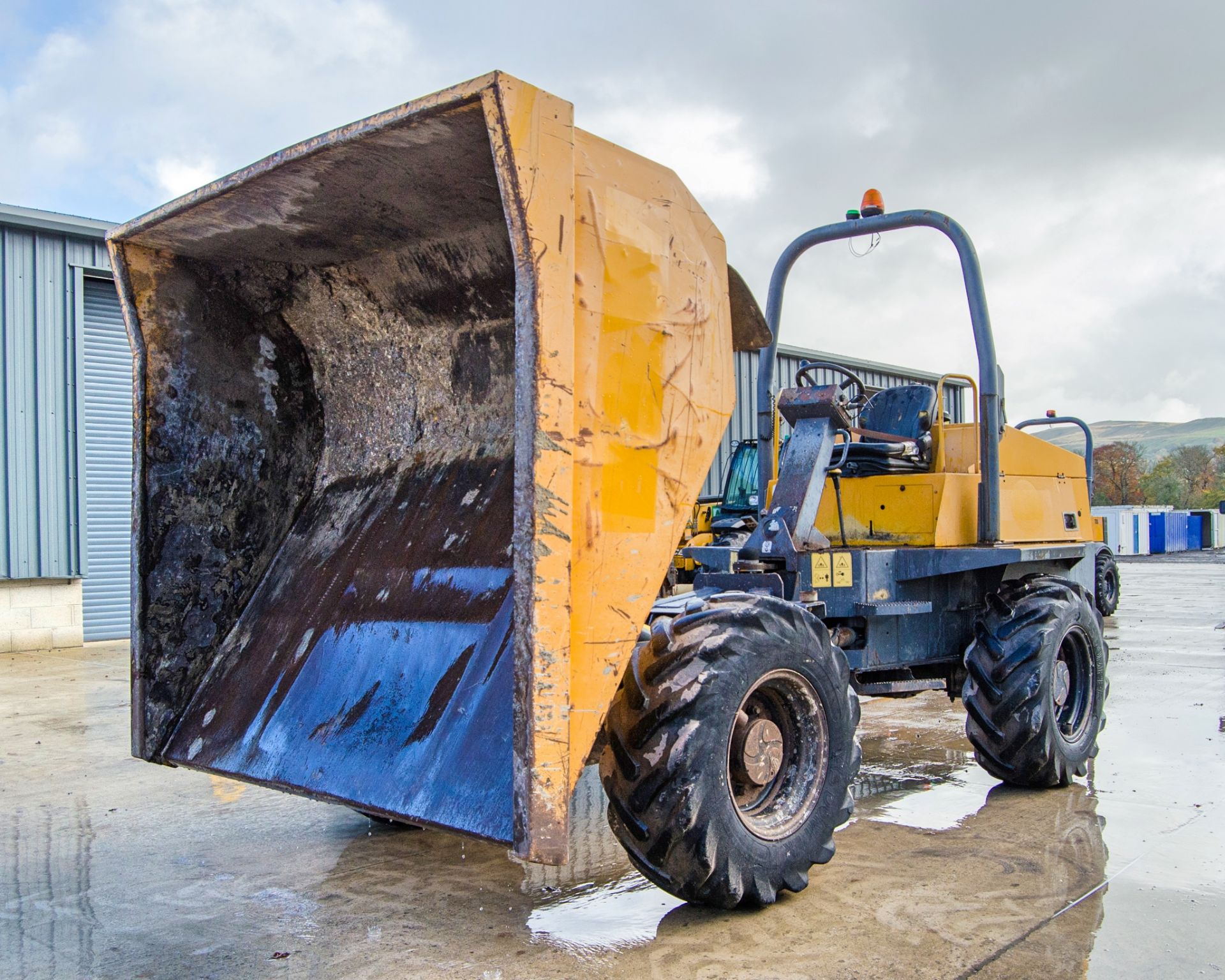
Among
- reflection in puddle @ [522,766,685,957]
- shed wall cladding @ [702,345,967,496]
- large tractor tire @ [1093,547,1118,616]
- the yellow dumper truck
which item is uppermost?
shed wall cladding @ [702,345,967,496]

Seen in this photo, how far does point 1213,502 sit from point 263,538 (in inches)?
2621

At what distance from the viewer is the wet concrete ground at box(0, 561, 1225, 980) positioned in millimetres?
3248

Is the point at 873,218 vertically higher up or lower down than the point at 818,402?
higher up

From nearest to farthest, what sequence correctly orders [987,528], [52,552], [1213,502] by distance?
[987,528], [52,552], [1213,502]

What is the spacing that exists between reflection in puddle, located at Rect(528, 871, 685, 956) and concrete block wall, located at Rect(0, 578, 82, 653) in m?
9.73

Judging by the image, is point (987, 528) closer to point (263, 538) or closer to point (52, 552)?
point (263, 538)

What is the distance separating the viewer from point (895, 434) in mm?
5895

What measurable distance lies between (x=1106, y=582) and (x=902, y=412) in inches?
375

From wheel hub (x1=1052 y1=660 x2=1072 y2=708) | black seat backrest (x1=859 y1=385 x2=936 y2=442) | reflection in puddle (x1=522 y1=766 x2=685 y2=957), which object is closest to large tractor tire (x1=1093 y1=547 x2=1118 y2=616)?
wheel hub (x1=1052 y1=660 x2=1072 y2=708)

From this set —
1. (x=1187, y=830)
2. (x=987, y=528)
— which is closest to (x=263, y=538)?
(x=987, y=528)

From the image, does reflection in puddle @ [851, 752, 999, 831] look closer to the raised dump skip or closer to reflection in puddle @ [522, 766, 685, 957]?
reflection in puddle @ [522, 766, 685, 957]

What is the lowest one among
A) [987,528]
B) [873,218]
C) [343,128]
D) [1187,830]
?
[1187,830]

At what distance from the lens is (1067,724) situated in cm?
561

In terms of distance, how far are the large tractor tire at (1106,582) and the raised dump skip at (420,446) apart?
38.6 feet
